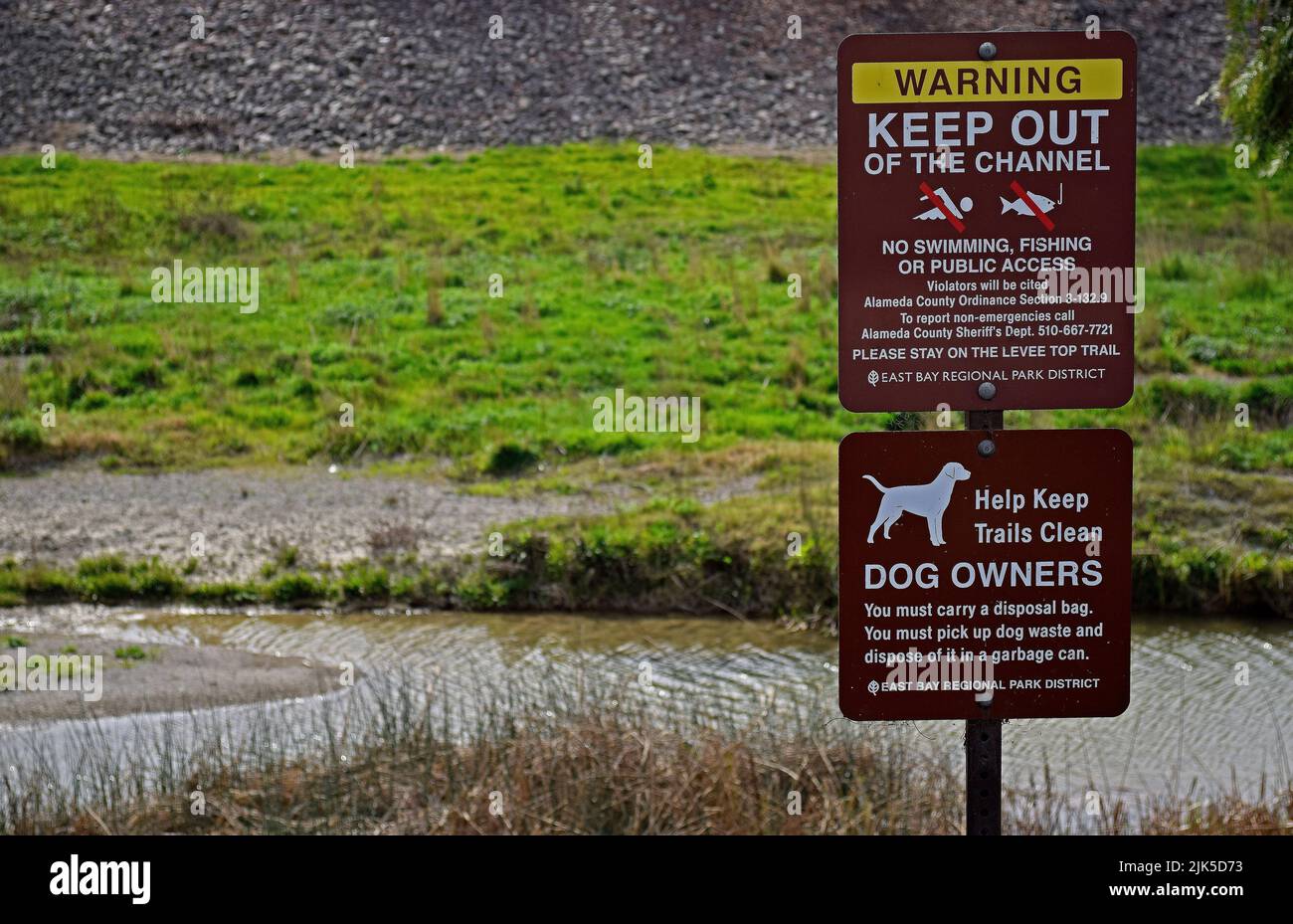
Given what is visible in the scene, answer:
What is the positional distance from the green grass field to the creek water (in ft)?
4.43

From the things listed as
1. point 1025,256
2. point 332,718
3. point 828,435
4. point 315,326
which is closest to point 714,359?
point 828,435

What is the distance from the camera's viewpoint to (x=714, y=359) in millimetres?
19047

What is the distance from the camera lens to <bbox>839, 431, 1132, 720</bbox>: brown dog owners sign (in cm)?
498

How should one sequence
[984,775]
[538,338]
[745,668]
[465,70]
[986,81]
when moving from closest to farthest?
1. [986,81]
2. [984,775]
3. [745,668]
4. [538,338]
5. [465,70]

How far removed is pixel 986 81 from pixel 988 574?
1.58m

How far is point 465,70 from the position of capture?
123 ft

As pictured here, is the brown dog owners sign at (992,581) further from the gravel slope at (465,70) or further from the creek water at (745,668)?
the gravel slope at (465,70)

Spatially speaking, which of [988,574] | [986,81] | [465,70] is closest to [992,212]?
[986,81]

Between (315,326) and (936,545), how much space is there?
16.7 m

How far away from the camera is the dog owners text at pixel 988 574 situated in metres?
5.00

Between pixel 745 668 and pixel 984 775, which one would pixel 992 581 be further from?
pixel 745 668

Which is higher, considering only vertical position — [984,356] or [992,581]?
[984,356]

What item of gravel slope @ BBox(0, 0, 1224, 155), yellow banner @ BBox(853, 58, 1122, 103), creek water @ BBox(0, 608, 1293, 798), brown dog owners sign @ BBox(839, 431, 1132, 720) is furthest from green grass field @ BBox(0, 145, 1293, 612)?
yellow banner @ BBox(853, 58, 1122, 103)
